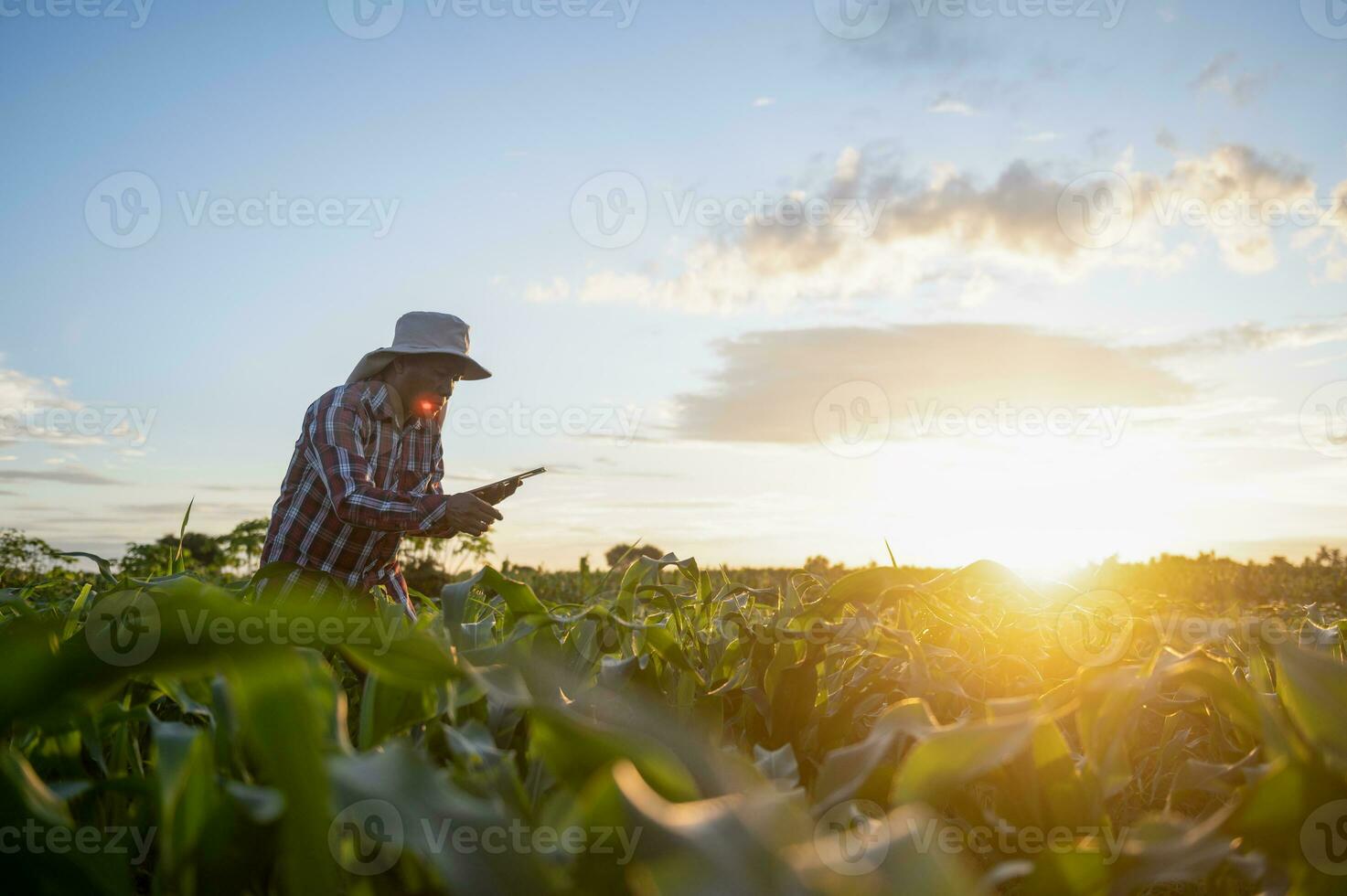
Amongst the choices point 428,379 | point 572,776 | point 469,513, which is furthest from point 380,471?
point 572,776

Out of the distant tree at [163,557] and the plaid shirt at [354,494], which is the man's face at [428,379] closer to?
the plaid shirt at [354,494]

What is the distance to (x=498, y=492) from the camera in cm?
523

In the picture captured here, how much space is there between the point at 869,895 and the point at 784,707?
0.57 meters

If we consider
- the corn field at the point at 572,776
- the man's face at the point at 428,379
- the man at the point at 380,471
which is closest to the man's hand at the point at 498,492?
the man at the point at 380,471

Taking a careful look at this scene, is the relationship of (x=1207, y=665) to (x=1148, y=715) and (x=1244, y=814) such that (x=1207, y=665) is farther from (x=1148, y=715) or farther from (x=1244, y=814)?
(x=1148, y=715)

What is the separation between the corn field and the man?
135 inches

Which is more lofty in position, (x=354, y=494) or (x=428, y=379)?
(x=428, y=379)

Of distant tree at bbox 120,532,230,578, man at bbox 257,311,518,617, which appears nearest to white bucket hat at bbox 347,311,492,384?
man at bbox 257,311,518,617

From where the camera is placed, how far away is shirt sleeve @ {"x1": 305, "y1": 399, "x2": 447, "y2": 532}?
15.1 ft

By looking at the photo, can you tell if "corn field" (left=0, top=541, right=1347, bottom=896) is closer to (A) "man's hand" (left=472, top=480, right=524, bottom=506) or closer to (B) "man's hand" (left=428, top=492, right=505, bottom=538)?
(B) "man's hand" (left=428, top=492, right=505, bottom=538)

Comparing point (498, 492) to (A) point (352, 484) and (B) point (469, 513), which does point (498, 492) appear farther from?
(A) point (352, 484)

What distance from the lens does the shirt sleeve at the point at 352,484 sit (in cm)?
461

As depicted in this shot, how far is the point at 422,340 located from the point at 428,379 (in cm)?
26

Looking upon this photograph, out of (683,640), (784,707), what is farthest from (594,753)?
(683,640)
